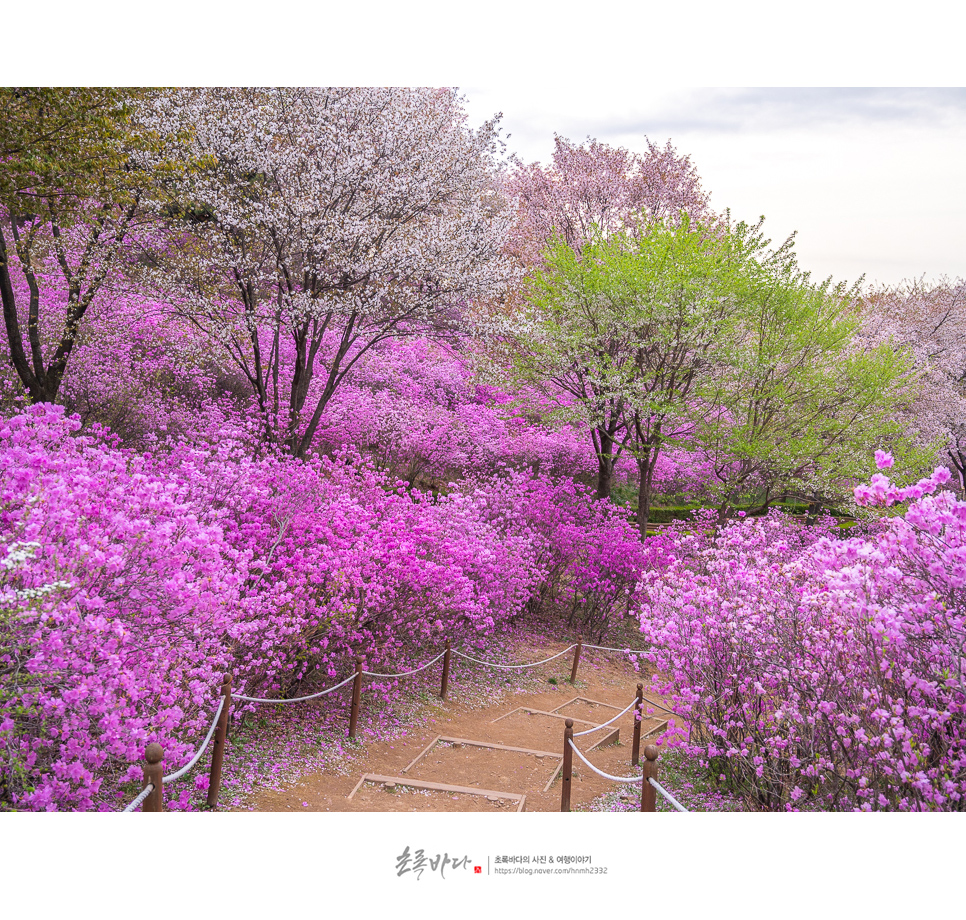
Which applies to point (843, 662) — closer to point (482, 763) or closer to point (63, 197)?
point (482, 763)

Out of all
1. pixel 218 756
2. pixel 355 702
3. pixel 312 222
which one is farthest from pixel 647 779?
pixel 312 222

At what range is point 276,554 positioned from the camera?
6285 millimetres

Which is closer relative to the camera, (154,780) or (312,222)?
(154,780)

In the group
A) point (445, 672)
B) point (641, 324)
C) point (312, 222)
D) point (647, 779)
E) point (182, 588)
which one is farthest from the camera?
point (641, 324)

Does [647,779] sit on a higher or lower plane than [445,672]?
higher

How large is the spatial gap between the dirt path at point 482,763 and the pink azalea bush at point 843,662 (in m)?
1.38

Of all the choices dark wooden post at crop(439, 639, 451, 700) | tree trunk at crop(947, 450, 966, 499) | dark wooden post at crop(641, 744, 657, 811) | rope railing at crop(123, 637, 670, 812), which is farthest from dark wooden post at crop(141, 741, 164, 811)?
tree trunk at crop(947, 450, 966, 499)

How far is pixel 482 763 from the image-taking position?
5.86 m

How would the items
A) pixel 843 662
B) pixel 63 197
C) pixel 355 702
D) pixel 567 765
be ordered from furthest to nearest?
pixel 63 197
pixel 355 702
pixel 567 765
pixel 843 662

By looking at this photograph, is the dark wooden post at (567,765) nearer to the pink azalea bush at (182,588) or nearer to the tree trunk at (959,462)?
the pink azalea bush at (182,588)

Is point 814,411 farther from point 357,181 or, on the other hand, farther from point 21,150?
point 21,150

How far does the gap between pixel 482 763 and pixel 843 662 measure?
3.31 meters

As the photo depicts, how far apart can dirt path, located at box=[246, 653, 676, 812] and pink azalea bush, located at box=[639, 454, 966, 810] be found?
1.38 metres

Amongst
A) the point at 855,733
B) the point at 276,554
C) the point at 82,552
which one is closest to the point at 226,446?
the point at 276,554
